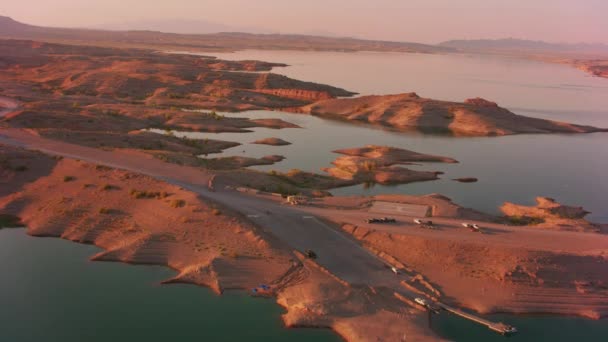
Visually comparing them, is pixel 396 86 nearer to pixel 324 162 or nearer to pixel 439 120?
pixel 439 120

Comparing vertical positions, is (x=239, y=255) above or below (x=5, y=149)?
below

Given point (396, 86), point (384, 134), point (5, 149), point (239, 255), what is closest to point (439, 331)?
point (239, 255)

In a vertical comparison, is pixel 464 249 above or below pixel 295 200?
below

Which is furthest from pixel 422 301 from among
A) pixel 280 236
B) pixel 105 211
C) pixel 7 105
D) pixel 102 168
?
pixel 7 105

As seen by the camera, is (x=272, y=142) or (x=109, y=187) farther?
(x=272, y=142)

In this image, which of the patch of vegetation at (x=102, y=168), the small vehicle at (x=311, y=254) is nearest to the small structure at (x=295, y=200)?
the small vehicle at (x=311, y=254)

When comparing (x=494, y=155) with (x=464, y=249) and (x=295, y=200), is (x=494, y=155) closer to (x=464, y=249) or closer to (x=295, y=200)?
(x=464, y=249)
